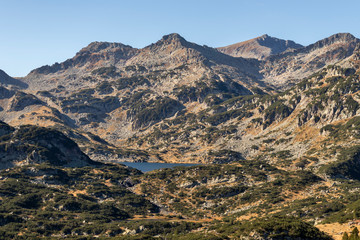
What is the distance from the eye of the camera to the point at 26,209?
169875 mm

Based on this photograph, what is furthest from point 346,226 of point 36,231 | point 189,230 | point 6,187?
point 6,187

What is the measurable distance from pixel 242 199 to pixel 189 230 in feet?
203

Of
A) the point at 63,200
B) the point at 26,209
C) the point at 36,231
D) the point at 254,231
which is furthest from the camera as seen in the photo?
the point at 63,200

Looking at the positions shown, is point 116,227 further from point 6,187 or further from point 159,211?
point 6,187

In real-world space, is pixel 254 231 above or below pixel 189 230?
above

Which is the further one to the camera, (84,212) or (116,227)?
(84,212)

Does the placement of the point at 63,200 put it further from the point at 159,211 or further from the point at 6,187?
the point at 159,211

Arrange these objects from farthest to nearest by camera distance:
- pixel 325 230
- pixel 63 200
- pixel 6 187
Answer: pixel 6 187 → pixel 63 200 → pixel 325 230

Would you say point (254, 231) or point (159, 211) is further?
point (159, 211)

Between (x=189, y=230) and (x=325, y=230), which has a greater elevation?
(x=325, y=230)

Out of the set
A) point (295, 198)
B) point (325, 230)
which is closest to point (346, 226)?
point (325, 230)

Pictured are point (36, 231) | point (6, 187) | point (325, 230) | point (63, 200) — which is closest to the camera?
point (325, 230)

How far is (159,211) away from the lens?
193125mm

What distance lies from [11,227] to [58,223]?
18.0 m
